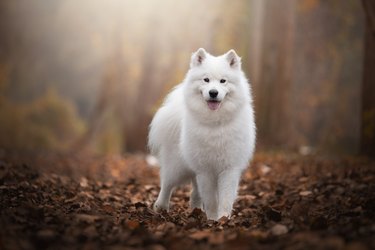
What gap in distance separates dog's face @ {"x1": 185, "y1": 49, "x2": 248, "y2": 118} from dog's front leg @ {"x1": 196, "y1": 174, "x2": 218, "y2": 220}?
0.73 meters

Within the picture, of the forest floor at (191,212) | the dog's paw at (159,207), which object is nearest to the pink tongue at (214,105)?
the forest floor at (191,212)

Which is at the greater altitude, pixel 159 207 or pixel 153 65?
pixel 153 65

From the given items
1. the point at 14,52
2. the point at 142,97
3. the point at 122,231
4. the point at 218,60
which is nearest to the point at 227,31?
the point at 142,97

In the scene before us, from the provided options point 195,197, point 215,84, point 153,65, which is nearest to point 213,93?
point 215,84

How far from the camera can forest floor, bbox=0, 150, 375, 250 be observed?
129 inches

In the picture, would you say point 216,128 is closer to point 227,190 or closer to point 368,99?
point 227,190

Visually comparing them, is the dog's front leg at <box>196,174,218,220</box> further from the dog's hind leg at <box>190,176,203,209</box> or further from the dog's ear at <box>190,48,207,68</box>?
the dog's ear at <box>190,48,207,68</box>

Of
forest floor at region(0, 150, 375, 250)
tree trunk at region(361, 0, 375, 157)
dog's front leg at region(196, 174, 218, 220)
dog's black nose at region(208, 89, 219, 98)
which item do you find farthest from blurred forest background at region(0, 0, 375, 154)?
dog's black nose at region(208, 89, 219, 98)

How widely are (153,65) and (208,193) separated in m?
10.4

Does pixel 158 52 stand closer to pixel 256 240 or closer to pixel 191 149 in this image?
pixel 191 149

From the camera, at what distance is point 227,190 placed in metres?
5.09

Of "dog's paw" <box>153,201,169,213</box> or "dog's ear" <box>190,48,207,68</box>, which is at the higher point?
"dog's ear" <box>190,48,207,68</box>

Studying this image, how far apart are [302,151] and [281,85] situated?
83.4 inches

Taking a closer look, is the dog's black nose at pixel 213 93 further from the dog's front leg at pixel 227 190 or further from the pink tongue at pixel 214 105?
the dog's front leg at pixel 227 190
